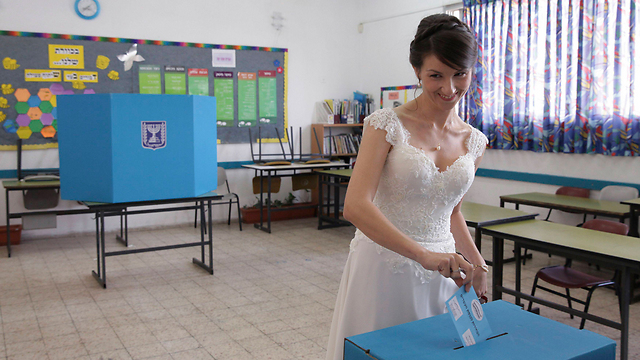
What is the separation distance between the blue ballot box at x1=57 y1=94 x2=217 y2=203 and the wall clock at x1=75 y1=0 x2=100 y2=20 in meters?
2.76

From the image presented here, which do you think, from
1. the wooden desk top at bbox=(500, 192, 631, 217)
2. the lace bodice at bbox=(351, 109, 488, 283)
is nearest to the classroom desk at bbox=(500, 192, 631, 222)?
the wooden desk top at bbox=(500, 192, 631, 217)

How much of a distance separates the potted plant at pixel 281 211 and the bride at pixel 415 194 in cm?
483

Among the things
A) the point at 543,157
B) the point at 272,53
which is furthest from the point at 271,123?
the point at 543,157

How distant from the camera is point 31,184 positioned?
4.95 meters

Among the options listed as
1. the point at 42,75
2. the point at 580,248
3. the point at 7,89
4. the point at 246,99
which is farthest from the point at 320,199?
the point at 580,248

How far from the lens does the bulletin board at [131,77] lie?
542 centimetres

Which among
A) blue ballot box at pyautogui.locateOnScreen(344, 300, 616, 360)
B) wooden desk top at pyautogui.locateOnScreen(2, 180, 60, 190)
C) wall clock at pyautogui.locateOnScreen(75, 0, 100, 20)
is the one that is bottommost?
blue ballot box at pyautogui.locateOnScreen(344, 300, 616, 360)

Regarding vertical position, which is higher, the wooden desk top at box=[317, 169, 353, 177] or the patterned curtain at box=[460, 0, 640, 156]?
the patterned curtain at box=[460, 0, 640, 156]

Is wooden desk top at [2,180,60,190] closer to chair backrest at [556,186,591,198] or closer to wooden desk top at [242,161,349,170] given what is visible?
wooden desk top at [242,161,349,170]

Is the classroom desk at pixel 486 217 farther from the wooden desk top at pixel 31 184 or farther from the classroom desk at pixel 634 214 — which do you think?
the wooden desk top at pixel 31 184

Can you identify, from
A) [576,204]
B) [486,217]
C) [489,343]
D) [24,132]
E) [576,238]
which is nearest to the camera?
[489,343]

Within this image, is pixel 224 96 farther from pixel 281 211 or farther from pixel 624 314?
pixel 624 314

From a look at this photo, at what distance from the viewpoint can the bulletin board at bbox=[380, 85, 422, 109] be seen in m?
6.64

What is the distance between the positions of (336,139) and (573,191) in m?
3.27
